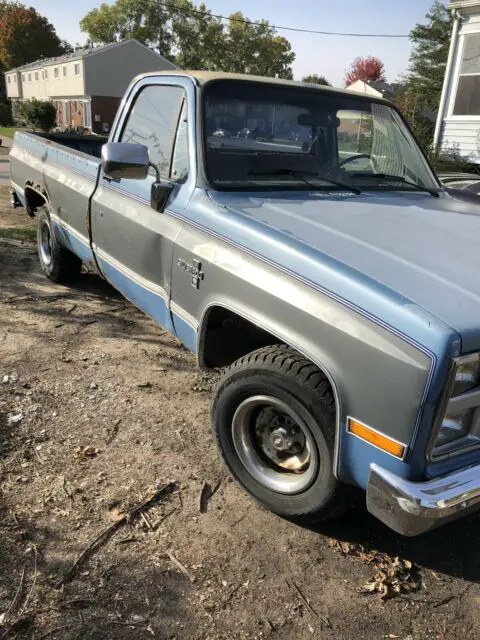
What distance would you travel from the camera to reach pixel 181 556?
2.46m

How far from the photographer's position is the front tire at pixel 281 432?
233 cm

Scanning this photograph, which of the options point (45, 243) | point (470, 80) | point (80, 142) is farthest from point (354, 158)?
point (470, 80)

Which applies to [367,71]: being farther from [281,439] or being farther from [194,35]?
[281,439]

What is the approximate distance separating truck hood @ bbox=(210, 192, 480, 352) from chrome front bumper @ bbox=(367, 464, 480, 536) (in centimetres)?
51

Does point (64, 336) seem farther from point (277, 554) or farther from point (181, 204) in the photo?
point (277, 554)

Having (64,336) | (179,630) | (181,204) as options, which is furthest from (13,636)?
(64,336)

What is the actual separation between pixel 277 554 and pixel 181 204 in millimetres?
1892

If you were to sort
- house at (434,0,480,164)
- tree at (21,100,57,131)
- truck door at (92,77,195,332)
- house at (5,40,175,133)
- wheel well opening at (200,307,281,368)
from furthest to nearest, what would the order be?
house at (5,40,175,133) → tree at (21,100,57,131) → house at (434,0,480,164) → truck door at (92,77,195,332) → wheel well opening at (200,307,281,368)

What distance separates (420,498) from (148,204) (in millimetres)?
2324

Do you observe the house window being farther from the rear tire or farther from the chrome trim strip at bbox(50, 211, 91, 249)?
the chrome trim strip at bbox(50, 211, 91, 249)

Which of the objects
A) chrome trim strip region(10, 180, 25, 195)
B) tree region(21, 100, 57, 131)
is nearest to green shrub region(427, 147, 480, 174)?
chrome trim strip region(10, 180, 25, 195)

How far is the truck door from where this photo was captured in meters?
3.22

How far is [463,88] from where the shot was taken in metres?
14.6

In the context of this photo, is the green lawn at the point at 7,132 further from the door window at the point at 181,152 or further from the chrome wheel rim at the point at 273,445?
the chrome wheel rim at the point at 273,445
